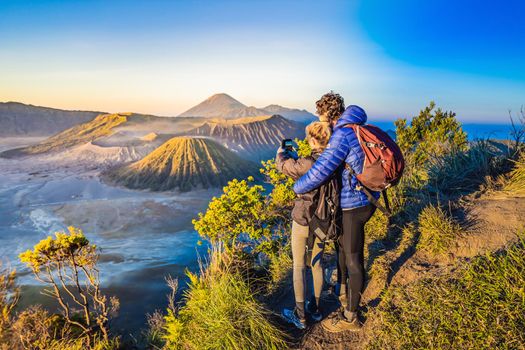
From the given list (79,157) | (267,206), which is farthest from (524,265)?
(79,157)

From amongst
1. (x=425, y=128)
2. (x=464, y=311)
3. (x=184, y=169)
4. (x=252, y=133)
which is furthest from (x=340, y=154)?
(x=252, y=133)

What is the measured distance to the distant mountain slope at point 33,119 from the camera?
112m

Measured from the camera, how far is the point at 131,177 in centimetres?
5653

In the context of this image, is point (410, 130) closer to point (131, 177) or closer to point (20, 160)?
point (131, 177)

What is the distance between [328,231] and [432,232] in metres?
1.28

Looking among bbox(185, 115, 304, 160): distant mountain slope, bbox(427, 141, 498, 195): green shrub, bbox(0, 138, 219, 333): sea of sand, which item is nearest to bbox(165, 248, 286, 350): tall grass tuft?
bbox(427, 141, 498, 195): green shrub

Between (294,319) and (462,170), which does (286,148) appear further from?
(462,170)

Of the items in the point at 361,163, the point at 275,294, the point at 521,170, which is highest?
the point at 361,163

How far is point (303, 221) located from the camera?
2.10 meters

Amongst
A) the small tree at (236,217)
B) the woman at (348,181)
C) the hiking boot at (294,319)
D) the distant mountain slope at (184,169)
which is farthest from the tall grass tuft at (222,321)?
the distant mountain slope at (184,169)

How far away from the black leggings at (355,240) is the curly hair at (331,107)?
0.59m

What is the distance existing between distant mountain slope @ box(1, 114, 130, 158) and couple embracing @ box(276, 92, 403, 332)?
89.4 metres

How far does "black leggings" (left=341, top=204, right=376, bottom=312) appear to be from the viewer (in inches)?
77.0

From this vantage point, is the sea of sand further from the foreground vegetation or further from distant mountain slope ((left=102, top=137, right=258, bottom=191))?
the foreground vegetation
